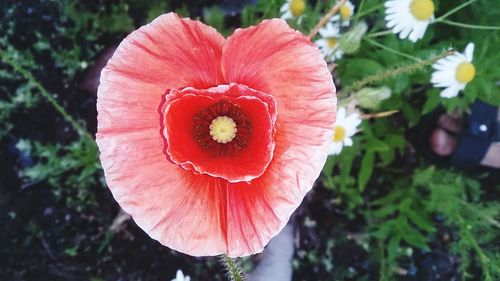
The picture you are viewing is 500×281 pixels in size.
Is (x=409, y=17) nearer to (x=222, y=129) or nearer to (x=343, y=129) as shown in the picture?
(x=343, y=129)

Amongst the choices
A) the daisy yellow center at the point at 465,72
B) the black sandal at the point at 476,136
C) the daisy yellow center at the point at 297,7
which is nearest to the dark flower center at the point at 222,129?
the daisy yellow center at the point at 297,7

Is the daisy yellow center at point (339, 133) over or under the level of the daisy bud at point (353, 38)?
under

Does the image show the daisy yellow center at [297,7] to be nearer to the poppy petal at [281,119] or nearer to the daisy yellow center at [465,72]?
the daisy yellow center at [465,72]

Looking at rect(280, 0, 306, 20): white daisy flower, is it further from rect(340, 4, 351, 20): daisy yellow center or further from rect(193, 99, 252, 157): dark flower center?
rect(193, 99, 252, 157): dark flower center

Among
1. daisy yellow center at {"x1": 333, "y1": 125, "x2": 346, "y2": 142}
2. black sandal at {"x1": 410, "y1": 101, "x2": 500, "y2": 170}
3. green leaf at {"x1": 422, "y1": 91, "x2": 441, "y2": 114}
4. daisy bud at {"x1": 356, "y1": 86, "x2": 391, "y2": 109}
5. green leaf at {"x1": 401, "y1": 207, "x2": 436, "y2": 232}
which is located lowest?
green leaf at {"x1": 401, "y1": 207, "x2": 436, "y2": 232}

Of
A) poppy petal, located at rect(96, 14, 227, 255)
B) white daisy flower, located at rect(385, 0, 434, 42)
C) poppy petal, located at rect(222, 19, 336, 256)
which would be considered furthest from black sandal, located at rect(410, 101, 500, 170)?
poppy petal, located at rect(96, 14, 227, 255)

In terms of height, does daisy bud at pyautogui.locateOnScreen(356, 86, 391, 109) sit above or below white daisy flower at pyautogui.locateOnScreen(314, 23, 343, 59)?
below

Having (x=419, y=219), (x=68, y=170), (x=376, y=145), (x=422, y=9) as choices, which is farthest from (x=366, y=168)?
(x=68, y=170)
